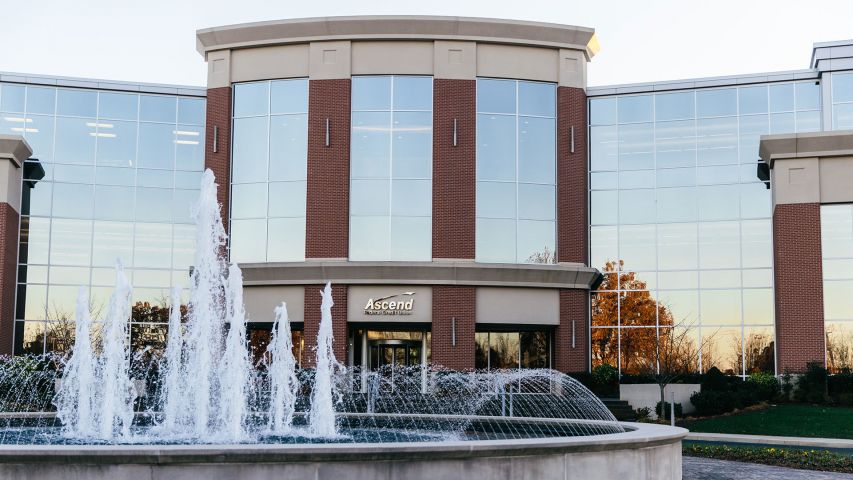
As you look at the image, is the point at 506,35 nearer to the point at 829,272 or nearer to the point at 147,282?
the point at 829,272

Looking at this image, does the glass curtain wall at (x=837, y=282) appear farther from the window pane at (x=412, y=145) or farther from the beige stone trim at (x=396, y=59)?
the beige stone trim at (x=396, y=59)

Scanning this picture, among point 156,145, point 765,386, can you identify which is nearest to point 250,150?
point 156,145

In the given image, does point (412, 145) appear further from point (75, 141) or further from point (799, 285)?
point (799, 285)

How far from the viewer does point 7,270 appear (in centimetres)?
3881

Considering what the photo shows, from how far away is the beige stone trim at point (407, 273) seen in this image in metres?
36.5

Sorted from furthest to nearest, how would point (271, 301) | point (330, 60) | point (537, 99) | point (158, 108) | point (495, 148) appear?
1. point (158, 108)
2. point (537, 99)
3. point (330, 60)
4. point (495, 148)
5. point (271, 301)

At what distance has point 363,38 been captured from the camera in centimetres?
3775

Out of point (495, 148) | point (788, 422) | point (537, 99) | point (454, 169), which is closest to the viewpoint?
point (788, 422)

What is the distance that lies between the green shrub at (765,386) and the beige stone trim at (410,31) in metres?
14.0

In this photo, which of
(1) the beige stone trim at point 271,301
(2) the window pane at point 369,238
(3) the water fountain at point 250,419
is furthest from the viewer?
(1) the beige stone trim at point 271,301

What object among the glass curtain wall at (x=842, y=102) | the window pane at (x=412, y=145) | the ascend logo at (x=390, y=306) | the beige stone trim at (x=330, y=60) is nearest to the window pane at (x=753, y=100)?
the glass curtain wall at (x=842, y=102)

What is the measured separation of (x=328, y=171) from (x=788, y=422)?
59.3ft

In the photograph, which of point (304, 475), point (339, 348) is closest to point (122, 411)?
point (304, 475)

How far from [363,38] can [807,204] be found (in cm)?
1751
